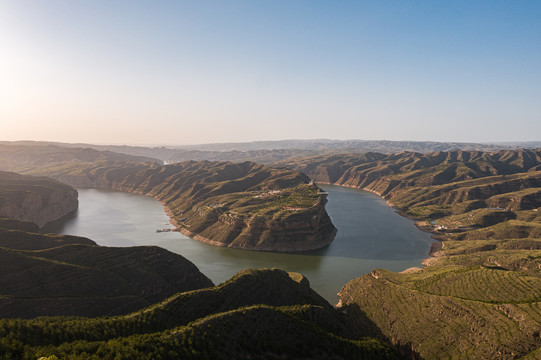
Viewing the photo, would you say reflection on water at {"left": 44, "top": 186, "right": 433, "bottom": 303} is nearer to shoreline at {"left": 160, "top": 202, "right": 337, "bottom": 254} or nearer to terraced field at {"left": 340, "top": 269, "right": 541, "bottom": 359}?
shoreline at {"left": 160, "top": 202, "right": 337, "bottom": 254}

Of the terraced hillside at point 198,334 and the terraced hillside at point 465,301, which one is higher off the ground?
the terraced hillside at point 198,334

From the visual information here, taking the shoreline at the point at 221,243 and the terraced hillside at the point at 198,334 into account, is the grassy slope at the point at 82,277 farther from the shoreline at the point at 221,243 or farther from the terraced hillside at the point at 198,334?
the shoreline at the point at 221,243

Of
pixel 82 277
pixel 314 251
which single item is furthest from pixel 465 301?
pixel 82 277

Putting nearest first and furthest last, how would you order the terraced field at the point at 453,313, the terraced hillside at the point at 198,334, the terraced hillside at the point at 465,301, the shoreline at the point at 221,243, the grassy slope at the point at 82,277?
1. the terraced hillside at the point at 198,334
2. the terraced field at the point at 453,313
3. the terraced hillside at the point at 465,301
4. the grassy slope at the point at 82,277
5. the shoreline at the point at 221,243

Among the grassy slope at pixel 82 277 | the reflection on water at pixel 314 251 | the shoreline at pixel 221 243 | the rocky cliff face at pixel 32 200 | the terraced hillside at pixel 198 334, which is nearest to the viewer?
the terraced hillside at pixel 198 334

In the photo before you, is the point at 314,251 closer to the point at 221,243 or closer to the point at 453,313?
the point at 221,243

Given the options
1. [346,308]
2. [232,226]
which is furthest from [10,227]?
[346,308]

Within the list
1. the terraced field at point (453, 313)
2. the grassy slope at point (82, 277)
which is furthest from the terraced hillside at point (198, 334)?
the grassy slope at point (82, 277)
